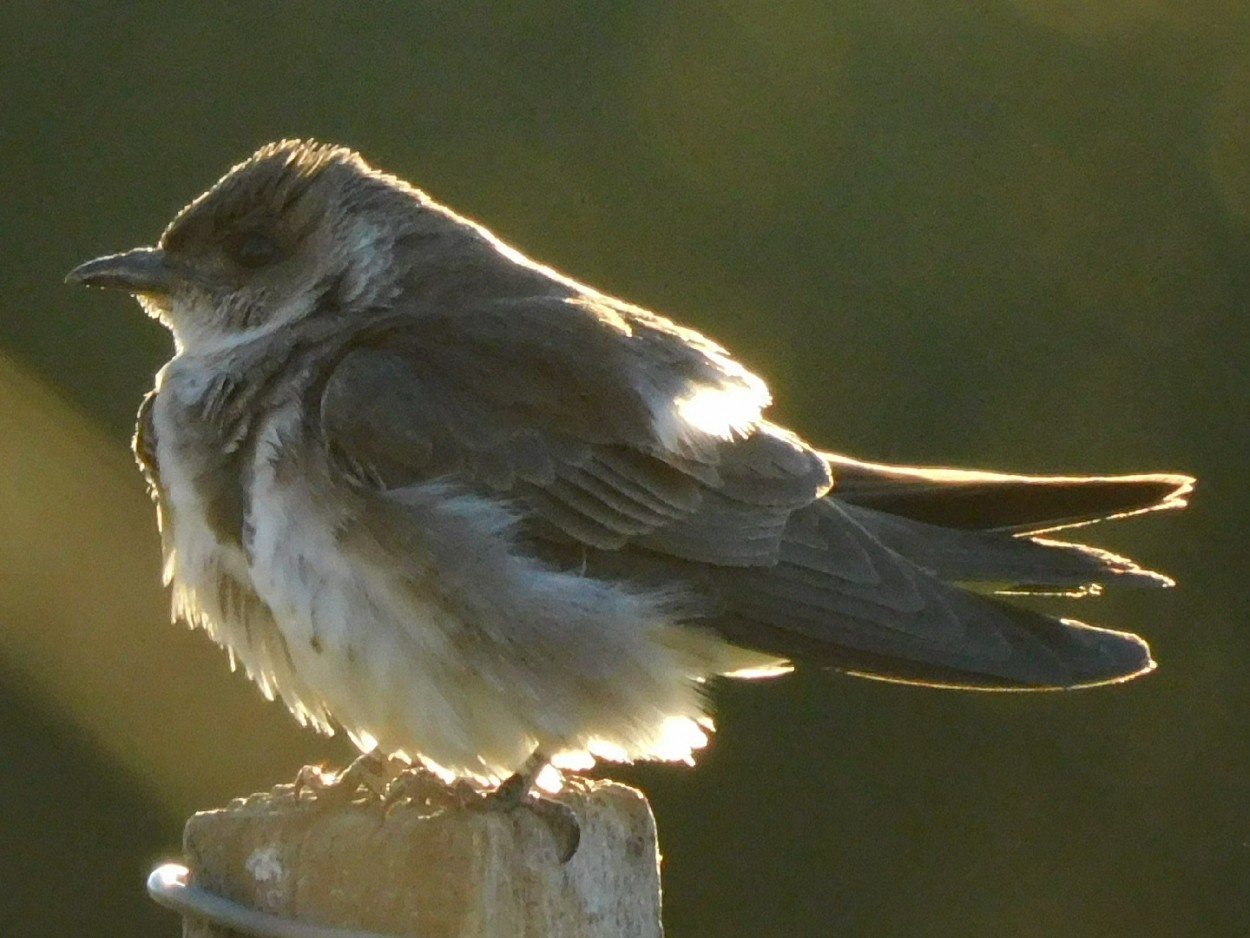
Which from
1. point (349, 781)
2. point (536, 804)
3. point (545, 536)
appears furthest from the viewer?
point (545, 536)

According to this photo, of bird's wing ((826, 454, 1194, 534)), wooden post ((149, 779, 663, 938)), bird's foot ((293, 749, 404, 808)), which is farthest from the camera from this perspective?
bird's wing ((826, 454, 1194, 534))

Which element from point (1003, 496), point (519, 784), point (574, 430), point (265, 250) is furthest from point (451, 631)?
point (265, 250)

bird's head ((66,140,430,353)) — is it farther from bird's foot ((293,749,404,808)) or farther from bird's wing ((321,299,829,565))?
bird's foot ((293,749,404,808))

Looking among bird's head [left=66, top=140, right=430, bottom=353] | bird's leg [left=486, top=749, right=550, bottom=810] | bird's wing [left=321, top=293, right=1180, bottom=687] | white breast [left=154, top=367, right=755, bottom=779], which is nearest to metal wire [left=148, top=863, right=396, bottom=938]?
bird's leg [left=486, top=749, right=550, bottom=810]

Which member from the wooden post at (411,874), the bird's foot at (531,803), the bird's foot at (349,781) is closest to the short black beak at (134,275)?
the bird's foot at (349,781)

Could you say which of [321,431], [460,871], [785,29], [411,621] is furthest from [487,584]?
[785,29]

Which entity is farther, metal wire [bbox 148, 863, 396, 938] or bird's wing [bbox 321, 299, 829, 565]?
bird's wing [bbox 321, 299, 829, 565]

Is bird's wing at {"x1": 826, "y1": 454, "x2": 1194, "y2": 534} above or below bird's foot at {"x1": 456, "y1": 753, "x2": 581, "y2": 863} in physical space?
above

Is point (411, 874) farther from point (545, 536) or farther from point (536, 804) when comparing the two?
point (545, 536)

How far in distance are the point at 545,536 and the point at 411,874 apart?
1.06 m

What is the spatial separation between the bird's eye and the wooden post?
5.56ft

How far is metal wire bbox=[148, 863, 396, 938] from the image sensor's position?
2.68 meters

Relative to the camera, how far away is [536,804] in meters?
2.96

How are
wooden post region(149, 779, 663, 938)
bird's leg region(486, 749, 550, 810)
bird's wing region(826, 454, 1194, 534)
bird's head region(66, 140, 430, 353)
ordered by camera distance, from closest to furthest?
wooden post region(149, 779, 663, 938) → bird's leg region(486, 749, 550, 810) → bird's wing region(826, 454, 1194, 534) → bird's head region(66, 140, 430, 353)
